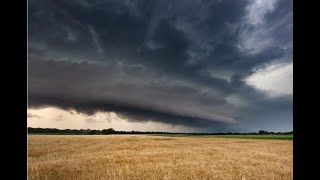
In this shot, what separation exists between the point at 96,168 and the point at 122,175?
1812 mm

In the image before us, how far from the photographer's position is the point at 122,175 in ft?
29.9
